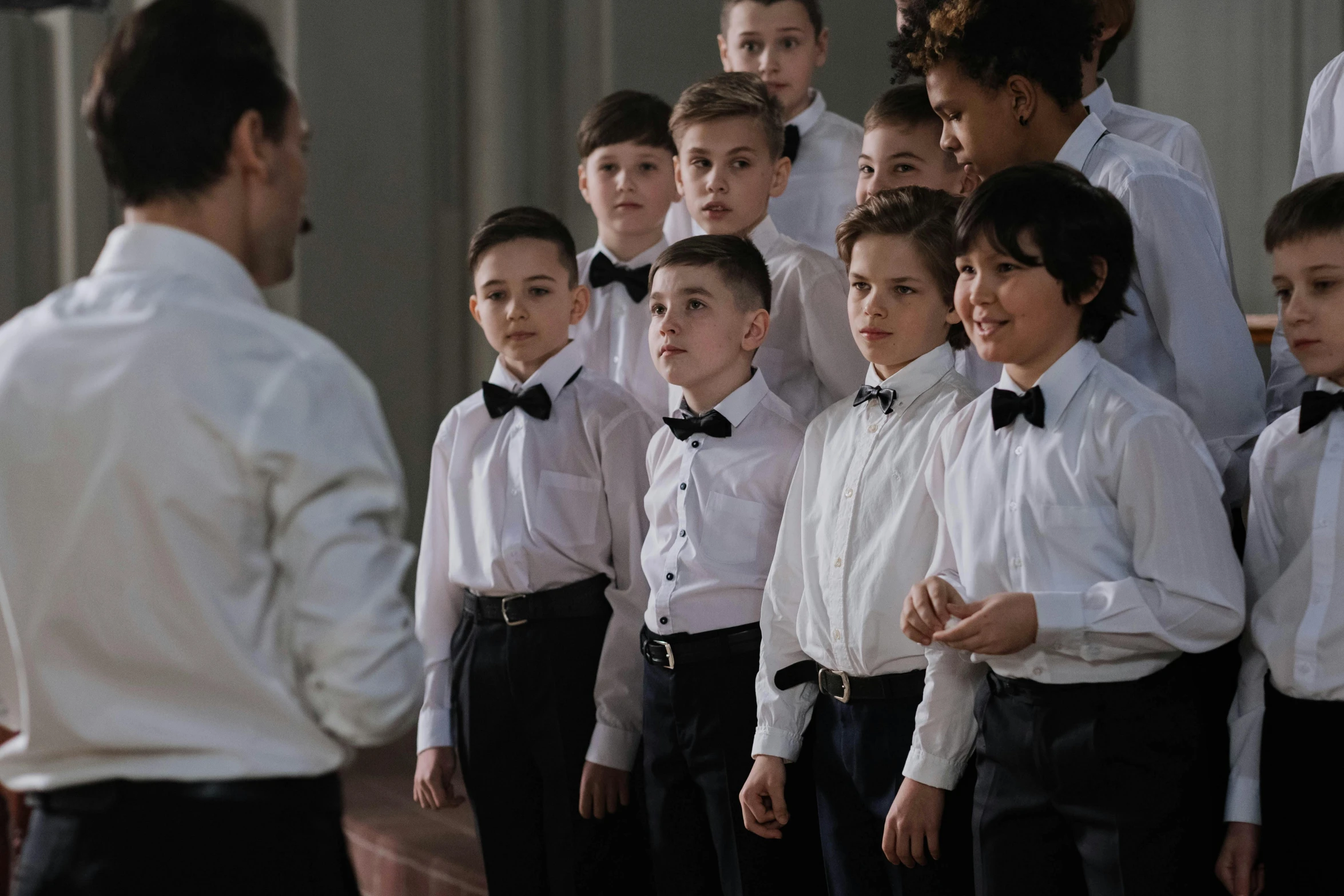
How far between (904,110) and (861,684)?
1283 millimetres

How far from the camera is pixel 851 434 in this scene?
2.46 metres

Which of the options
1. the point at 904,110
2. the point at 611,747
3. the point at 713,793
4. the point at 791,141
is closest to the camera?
the point at 713,793

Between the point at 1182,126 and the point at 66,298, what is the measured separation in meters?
1.94

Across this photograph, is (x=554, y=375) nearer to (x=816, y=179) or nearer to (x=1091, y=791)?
(x=816, y=179)

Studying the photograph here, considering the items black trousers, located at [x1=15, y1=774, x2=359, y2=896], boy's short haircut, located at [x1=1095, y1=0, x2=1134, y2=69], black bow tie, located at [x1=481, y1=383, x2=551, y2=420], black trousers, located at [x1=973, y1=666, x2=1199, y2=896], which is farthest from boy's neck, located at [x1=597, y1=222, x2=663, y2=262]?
black trousers, located at [x1=15, y1=774, x2=359, y2=896]

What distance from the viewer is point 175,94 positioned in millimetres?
1596

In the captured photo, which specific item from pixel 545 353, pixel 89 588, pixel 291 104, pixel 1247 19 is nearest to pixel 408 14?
pixel 545 353

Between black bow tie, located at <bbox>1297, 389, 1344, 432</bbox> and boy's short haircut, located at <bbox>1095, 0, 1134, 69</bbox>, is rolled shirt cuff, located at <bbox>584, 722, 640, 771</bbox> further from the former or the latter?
boy's short haircut, located at <bbox>1095, 0, 1134, 69</bbox>

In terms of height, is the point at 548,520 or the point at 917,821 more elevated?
the point at 548,520

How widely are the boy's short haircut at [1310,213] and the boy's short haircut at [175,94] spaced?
140 cm

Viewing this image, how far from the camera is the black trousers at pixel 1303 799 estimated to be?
193cm

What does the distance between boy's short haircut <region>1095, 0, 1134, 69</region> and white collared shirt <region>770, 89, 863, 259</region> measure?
0.91 meters

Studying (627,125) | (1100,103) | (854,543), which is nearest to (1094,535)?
(854,543)

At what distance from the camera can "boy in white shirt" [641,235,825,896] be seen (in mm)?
2570
